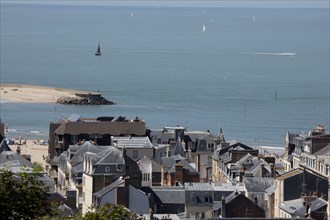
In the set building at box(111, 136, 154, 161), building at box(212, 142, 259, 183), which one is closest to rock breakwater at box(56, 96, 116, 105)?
building at box(212, 142, 259, 183)

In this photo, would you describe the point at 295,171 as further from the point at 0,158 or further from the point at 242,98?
the point at 242,98

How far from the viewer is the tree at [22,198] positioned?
2280cm

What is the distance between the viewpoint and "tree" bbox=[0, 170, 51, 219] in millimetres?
22797

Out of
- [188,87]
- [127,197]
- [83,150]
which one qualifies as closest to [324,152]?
[83,150]

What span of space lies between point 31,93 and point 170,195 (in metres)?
74.3

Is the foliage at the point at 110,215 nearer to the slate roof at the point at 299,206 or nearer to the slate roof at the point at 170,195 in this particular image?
the slate roof at the point at 299,206

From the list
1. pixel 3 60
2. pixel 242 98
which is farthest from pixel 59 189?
pixel 3 60

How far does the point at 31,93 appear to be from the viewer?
120500 millimetres

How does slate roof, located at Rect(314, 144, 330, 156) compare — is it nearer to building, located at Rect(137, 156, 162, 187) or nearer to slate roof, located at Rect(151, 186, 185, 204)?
building, located at Rect(137, 156, 162, 187)

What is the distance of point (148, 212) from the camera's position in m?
45.0

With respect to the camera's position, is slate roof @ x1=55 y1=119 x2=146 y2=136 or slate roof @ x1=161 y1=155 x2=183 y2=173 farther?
slate roof @ x1=55 y1=119 x2=146 y2=136

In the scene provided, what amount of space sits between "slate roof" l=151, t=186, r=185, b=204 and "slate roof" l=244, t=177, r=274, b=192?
236 cm

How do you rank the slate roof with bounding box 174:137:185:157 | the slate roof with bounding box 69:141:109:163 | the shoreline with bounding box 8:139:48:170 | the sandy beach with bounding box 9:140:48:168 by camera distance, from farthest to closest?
the sandy beach with bounding box 9:140:48:168
the shoreline with bounding box 8:139:48:170
the slate roof with bounding box 174:137:185:157
the slate roof with bounding box 69:141:109:163

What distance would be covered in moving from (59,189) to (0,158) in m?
3.50
